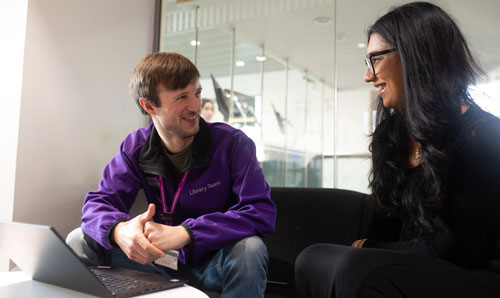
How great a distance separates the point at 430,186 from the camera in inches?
44.9

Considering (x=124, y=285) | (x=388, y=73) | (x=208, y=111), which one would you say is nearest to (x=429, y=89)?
(x=388, y=73)

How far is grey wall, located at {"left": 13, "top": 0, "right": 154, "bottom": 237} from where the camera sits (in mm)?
2045

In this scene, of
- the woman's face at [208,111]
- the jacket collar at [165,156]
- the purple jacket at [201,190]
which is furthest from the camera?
the woman's face at [208,111]

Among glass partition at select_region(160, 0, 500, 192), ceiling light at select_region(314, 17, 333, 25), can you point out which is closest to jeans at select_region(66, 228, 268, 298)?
glass partition at select_region(160, 0, 500, 192)

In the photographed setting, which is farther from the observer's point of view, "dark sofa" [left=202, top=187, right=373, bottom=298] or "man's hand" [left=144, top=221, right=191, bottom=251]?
"dark sofa" [left=202, top=187, right=373, bottom=298]

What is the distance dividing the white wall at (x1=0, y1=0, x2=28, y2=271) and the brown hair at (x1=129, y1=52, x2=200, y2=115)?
65 cm

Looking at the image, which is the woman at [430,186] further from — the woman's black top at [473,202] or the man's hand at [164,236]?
the man's hand at [164,236]

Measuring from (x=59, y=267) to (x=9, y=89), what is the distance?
1344mm

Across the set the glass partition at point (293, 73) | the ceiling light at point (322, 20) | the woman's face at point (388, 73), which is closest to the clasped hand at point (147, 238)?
the woman's face at point (388, 73)

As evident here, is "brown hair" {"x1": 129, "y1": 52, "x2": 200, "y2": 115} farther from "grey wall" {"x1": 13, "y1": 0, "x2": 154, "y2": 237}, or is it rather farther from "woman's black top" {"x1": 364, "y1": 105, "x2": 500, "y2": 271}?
"woman's black top" {"x1": 364, "y1": 105, "x2": 500, "y2": 271}

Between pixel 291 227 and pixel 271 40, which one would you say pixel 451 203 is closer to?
pixel 291 227

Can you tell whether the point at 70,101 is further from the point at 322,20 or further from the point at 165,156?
the point at 322,20

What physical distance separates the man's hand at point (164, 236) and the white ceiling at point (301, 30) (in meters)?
1.63

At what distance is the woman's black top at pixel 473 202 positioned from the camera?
1.05 meters
